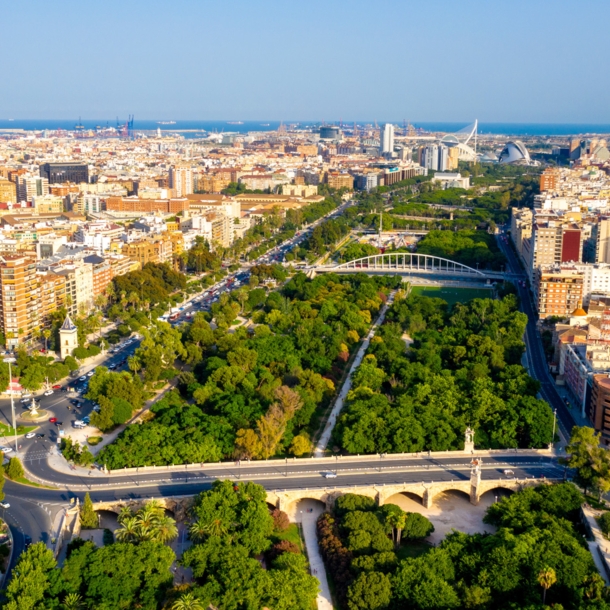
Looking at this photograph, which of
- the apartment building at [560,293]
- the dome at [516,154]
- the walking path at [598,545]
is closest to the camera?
the walking path at [598,545]

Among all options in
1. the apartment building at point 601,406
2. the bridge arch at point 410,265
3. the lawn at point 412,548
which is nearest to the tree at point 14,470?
the lawn at point 412,548

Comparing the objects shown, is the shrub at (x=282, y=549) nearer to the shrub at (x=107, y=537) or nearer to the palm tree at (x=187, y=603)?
the palm tree at (x=187, y=603)

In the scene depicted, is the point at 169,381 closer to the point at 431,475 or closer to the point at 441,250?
the point at 431,475

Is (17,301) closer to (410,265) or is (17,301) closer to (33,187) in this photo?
(410,265)

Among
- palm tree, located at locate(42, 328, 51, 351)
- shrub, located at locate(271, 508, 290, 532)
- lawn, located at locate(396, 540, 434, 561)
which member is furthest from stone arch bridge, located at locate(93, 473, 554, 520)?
palm tree, located at locate(42, 328, 51, 351)

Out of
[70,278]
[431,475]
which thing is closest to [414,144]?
[70,278]

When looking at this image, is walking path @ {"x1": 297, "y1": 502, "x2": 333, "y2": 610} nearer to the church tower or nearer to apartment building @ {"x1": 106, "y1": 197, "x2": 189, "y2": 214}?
the church tower

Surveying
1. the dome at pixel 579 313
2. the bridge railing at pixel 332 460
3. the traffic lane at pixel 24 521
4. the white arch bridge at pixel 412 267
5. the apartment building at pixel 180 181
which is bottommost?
the traffic lane at pixel 24 521

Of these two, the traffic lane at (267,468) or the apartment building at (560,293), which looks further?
the apartment building at (560,293)
